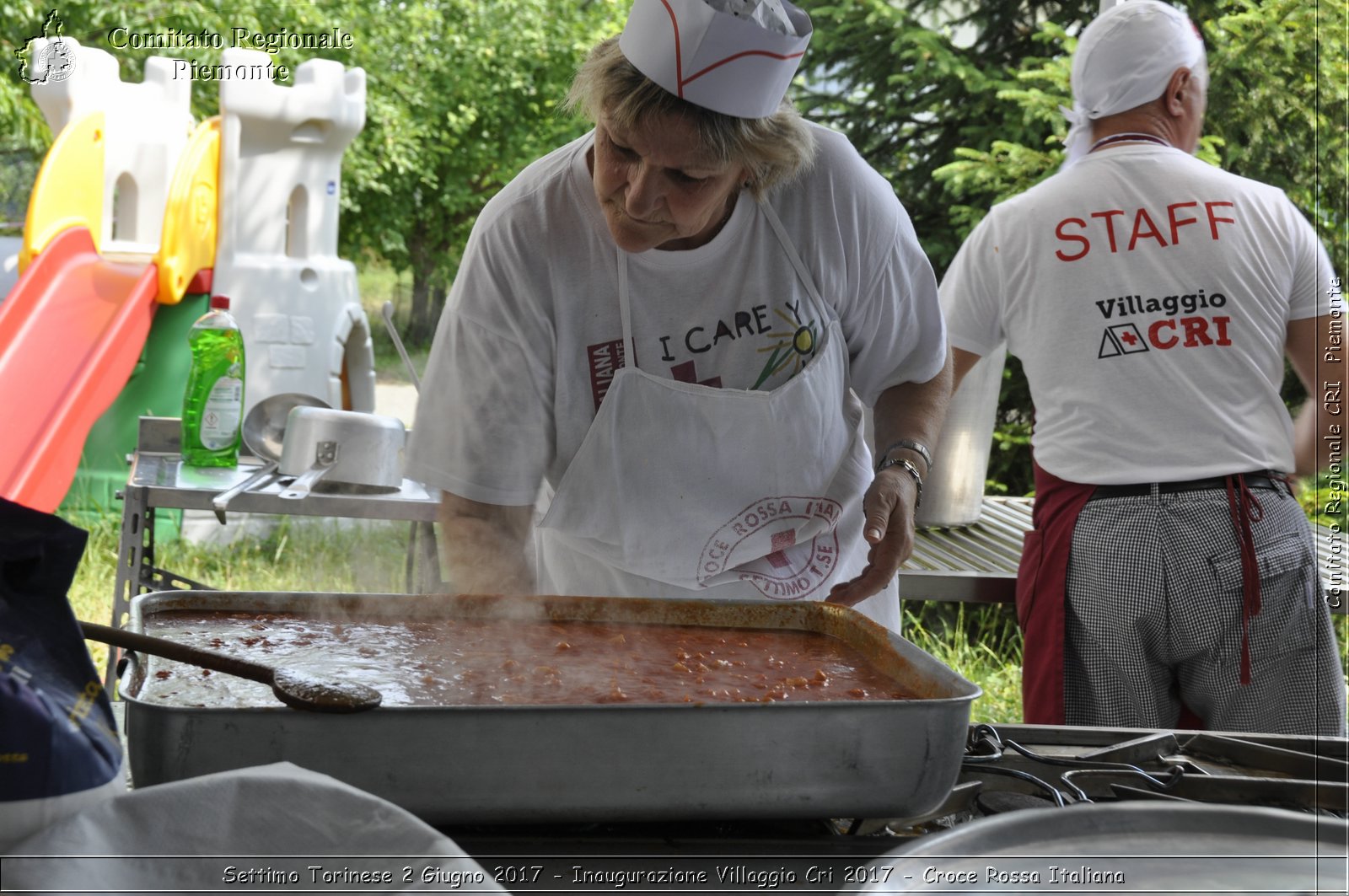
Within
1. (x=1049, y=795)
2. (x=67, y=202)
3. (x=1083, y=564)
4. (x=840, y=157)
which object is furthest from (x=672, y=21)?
(x=67, y=202)

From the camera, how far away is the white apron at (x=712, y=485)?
5.37ft

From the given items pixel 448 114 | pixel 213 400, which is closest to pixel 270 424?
pixel 213 400

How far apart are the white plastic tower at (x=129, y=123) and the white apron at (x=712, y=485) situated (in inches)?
201

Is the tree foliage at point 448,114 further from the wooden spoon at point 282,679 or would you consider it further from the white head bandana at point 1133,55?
the wooden spoon at point 282,679

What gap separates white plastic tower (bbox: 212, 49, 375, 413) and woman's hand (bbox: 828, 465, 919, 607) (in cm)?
477

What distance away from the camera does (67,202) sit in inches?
219

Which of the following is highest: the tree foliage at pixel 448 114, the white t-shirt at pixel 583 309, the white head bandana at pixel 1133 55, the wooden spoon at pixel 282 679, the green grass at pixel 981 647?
the tree foliage at pixel 448 114

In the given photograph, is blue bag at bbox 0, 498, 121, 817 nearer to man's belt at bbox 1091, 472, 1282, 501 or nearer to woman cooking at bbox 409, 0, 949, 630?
woman cooking at bbox 409, 0, 949, 630

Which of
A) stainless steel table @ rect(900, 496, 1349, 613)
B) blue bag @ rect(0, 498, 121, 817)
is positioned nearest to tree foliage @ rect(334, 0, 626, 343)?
stainless steel table @ rect(900, 496, 1349, 613)

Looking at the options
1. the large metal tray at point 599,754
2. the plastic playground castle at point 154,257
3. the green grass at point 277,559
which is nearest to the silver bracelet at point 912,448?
the large metal tray at point 599,754

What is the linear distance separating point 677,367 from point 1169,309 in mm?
1062

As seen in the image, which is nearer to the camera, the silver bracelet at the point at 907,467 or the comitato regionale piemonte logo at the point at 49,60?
the silver bracelet at the point at 907,467

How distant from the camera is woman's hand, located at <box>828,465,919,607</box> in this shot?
165 centimetres

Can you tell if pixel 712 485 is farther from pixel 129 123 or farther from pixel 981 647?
pixel 129 123
